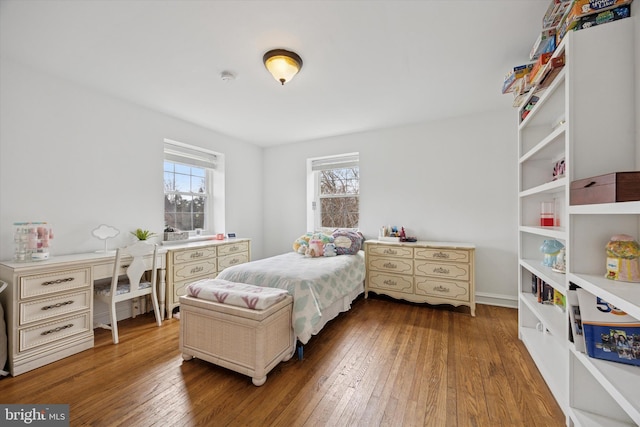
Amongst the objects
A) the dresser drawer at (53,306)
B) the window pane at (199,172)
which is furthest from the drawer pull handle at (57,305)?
the window pane at (199,172)

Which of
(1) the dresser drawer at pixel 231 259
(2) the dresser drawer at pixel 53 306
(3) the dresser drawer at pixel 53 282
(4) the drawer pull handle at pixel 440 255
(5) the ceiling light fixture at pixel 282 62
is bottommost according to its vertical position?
(2) the dresser drawer at pixel 53 306

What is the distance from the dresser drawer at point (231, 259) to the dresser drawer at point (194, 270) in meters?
0.11

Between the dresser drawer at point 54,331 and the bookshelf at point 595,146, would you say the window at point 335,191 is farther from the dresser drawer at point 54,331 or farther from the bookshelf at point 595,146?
the dresser drawer at point 54,331

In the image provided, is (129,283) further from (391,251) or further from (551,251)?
(551,251)

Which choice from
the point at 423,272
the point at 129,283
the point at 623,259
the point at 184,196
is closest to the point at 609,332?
the point at 623,259

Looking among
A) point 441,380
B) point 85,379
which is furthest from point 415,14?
point 85,379

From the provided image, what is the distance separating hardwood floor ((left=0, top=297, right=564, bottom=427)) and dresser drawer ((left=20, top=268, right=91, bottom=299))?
572 mm

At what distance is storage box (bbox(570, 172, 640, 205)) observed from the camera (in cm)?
93

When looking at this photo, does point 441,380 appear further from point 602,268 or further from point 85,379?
point 85,379

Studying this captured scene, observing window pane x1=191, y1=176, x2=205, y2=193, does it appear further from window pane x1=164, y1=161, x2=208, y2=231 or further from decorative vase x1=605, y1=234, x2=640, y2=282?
decorative vase x1=605, y1=234, x2=640, y2=282

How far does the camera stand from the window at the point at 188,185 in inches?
138

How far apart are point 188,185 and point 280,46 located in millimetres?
2599

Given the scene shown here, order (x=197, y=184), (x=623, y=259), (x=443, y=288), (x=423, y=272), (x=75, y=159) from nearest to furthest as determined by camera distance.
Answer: (x=623, y=259) < (x=75, y=159) < (x=443, y=288) < (x=423, y=272) < (x=197, y=184)

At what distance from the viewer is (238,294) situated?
1.90m
